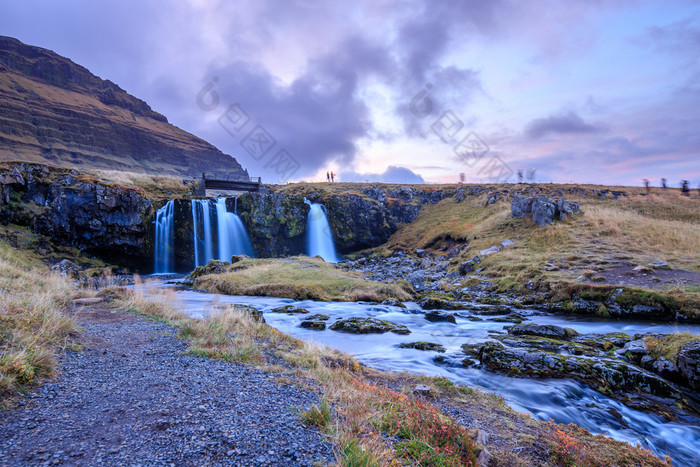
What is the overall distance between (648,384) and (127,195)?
152ft

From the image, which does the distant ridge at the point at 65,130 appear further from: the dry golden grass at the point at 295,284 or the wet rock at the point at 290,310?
the wet rock at the point at 290,310

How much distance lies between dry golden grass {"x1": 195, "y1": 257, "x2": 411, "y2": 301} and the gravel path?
15454mm

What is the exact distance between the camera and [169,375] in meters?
5.94

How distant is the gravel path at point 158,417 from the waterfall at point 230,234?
39992 millimetres

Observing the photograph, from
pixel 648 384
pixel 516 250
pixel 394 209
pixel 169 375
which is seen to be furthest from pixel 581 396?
pixel 394 209

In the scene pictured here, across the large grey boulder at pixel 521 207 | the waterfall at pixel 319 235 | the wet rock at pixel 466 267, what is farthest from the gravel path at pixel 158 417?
the waterfall at pixel 319 235

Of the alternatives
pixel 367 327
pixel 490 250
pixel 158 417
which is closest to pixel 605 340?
pixel 367 327

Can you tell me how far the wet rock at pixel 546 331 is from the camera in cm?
1164

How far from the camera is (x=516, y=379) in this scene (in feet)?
27.6

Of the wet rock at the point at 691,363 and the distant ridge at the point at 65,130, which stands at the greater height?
the distant ridge at the point at 65,130

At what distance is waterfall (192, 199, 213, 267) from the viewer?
4300cm

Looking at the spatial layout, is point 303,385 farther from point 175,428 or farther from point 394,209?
point 394,209

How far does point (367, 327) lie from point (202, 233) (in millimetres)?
37182

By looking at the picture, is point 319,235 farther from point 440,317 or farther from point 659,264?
point 659,264
